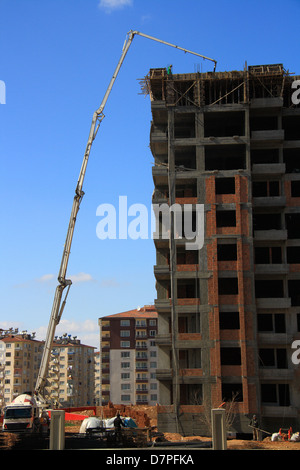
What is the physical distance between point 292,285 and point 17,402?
95.2 feet

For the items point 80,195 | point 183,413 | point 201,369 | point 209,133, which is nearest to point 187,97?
point 209,133

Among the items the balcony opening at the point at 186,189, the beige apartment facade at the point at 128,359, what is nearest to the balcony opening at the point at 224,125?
the balcony opening at the point at 186,189

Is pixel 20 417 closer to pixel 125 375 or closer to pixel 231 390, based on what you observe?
pixel 231 390

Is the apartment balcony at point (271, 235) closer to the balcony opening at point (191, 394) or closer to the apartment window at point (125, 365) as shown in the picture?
the balcony opening at point (191, 394)

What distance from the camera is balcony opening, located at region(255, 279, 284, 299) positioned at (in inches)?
2260

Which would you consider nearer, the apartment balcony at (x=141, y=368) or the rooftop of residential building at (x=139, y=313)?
the apartment balcony at (x=141, y=368)

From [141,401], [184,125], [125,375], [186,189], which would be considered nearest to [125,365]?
[125,375]

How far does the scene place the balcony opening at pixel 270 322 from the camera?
2186 inches

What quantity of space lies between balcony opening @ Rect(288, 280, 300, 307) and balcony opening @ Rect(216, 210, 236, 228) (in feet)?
26.8

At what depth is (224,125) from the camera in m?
60.6

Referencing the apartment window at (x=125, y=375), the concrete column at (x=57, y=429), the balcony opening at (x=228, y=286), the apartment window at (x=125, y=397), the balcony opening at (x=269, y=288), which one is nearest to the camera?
the concrete column at (x=57, y=429)

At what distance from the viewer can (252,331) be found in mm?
52375

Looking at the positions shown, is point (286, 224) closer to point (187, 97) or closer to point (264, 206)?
point (264, 206)

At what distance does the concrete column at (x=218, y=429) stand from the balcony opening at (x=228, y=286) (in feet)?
117
